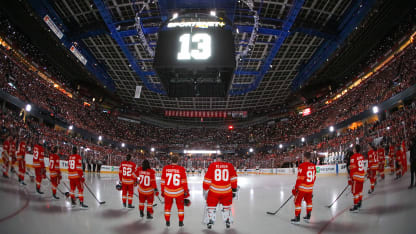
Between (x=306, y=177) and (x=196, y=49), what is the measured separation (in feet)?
17.7

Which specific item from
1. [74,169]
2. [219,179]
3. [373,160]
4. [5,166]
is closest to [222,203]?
[219,179]

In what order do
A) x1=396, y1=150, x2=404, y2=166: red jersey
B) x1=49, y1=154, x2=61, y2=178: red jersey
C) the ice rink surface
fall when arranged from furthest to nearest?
x1=396, y1=150, x2=404, y2=166: red jersey → x1=49, y1=154, x2=61, y2=178: red jersey → the ice rink surface

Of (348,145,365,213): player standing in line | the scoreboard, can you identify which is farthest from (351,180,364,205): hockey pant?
the scoreboard

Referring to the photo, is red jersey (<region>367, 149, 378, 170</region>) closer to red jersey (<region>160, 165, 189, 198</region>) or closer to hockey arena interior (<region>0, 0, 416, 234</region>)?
hockey arena interior (<region>0, 0, 416, 234</region>)

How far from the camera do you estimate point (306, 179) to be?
609 cm

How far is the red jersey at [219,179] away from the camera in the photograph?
212 inches

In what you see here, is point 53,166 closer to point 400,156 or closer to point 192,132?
point 400,156

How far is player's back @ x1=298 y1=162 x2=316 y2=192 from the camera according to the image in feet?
19.8

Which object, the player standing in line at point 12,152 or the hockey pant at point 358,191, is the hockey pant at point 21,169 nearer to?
the player standing in line at point 12,152

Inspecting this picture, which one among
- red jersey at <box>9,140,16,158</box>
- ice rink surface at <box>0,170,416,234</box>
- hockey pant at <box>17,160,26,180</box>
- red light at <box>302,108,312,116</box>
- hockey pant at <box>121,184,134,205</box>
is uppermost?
red light at <box>302,108,312,116</box>

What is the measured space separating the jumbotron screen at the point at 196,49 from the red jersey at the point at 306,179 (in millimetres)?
4102

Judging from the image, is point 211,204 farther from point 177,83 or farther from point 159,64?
point 177,83

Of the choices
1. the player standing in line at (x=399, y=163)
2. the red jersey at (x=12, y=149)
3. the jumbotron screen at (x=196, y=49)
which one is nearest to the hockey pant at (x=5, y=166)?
the red jersey at (x=12, y=149)

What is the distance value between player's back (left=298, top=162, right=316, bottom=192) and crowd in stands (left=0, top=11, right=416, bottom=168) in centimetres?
1204
